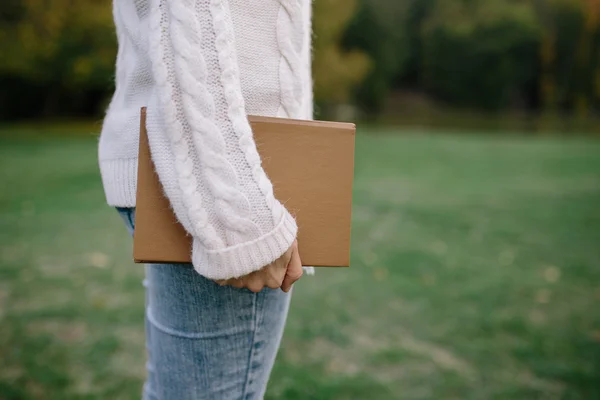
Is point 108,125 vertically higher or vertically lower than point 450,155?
higher

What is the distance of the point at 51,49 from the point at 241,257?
893 inches

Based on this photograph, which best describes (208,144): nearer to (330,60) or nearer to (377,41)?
(330,60)

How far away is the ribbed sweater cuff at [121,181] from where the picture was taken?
3.57 ft

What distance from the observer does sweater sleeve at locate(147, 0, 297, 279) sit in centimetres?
93

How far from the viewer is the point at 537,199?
8.71 m

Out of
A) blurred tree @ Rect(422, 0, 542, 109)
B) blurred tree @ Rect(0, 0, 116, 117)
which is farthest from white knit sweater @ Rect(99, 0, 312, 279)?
blurred tree @ Rect(422, 0, 542, 109)

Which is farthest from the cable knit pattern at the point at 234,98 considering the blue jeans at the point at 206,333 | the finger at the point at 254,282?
the blue jeans at the point at 206,333

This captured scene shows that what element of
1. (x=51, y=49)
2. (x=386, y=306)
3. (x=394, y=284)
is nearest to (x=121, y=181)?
(x=386, y=306)

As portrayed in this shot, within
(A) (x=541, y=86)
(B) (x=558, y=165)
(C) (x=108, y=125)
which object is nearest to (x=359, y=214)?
(C) (x=108, y=125)

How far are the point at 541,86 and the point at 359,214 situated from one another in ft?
120

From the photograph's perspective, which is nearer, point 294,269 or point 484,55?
point 294,269

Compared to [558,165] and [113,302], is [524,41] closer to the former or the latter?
[558,165]

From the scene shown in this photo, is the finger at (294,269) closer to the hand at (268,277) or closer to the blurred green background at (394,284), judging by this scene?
the hand at (268,277)

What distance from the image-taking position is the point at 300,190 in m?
1.09
